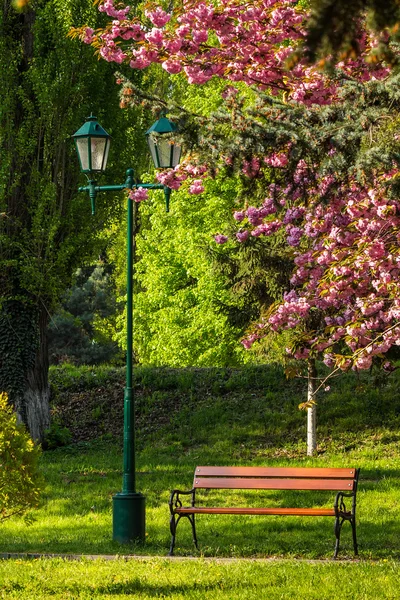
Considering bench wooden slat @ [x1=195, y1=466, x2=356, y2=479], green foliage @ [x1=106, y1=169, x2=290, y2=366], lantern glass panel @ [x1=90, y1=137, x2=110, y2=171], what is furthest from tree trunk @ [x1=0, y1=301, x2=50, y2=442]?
bench wooden slat @ [x1=195, y1=466, x2=356, y2=479]

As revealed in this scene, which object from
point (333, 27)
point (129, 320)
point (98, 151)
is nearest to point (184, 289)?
point (98, 151)

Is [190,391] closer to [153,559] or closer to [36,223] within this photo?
[36,223]

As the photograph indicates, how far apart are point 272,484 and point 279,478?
1.74 feet

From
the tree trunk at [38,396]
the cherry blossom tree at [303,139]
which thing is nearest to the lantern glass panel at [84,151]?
the cherry blossom tree at [303,139]

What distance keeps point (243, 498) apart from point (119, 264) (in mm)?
24192

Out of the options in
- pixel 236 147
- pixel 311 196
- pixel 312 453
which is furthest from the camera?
pixel 312 453

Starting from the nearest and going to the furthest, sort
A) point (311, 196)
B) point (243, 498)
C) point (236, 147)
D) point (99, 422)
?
1. point (236, 147)
2. point (311, 196)
3. point (243, 498)
4. point (99, 422)

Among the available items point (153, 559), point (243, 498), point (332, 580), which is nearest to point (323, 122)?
point (332, 580)

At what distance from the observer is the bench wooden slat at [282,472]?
9.58 m

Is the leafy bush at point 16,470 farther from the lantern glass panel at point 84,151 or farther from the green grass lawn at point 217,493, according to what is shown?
the lantern glass panel at point 84,151

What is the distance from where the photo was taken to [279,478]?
10242 mm

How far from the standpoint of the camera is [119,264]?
120 feet

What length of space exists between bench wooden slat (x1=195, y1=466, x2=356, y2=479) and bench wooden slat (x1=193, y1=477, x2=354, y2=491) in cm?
5

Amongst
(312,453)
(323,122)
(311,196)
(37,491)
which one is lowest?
(312,453)
